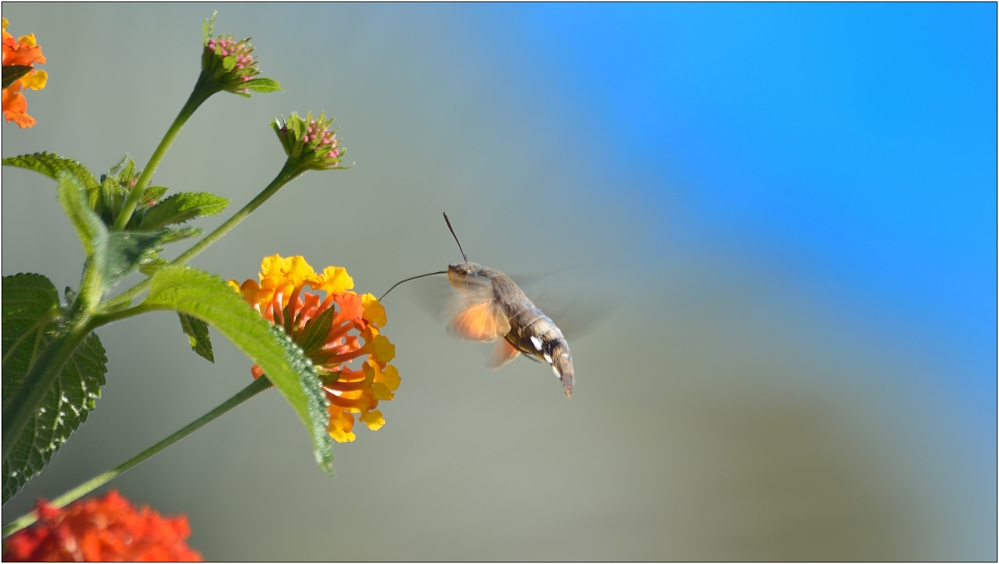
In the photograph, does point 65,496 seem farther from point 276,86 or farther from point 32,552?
point 276,86

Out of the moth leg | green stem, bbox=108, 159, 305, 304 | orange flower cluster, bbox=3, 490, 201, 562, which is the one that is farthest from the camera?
the moth leg

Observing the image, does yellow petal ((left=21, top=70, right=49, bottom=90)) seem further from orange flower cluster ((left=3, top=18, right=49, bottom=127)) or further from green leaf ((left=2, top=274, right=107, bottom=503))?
green leaf ((left=2, top=274, right=107, bottom=503))

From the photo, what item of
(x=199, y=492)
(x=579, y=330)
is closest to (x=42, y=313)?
(x=579, y=330)

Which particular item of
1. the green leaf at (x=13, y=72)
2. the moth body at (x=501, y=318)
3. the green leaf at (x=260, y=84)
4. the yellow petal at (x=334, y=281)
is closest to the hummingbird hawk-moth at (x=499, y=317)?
the moth body at (x=501, y=318)

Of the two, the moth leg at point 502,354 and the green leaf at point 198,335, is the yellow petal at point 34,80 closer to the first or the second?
the green leaf at point 198,335

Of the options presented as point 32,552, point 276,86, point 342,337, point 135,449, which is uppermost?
point 135,449

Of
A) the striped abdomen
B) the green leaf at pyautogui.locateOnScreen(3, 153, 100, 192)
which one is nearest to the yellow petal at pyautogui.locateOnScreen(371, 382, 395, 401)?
the green leaf at pyautogui.locateOnScreen(3, 153, 100, 192)
